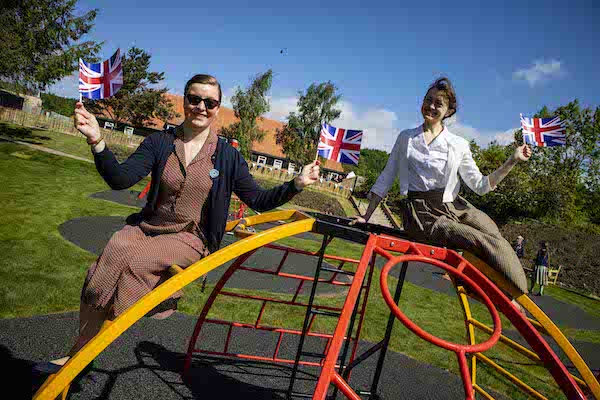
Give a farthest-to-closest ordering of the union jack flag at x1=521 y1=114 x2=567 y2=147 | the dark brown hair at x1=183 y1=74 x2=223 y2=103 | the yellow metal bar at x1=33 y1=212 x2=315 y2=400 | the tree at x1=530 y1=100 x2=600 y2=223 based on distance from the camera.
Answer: the tree at x1=530 y1=100 x2=600 y2=223, the union jack flag at x1=521 y1=114 x2=567 y2=147, the dark brown hair at x1=183 y1=74 x2=223 y2=103, the yellow metal bar at x1=33 y1=212 x2=315 y2=400

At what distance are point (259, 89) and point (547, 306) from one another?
3270 centimetres

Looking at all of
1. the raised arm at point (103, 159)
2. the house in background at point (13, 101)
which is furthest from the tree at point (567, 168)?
the house in background at point (13, 101)

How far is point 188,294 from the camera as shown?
615 centimetres

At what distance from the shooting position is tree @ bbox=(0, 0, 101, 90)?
62.4 ft

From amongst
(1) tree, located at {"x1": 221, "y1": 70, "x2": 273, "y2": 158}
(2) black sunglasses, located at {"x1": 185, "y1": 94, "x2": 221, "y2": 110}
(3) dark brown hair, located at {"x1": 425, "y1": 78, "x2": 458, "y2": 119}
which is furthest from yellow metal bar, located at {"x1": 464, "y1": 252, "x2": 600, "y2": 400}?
(1) tree, located at {"x1": 221, "y1": 70, "x2": 273, "y2": 158}

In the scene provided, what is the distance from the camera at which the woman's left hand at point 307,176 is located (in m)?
2.41

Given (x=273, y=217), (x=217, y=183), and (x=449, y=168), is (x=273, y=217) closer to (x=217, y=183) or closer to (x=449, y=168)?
(x=217, y=183)

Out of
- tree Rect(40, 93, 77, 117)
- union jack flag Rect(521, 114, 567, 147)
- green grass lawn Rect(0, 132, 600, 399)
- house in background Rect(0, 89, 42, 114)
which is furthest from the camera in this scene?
tree Rect(40, 93, 77, 117)

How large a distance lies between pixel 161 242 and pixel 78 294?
3488 mm

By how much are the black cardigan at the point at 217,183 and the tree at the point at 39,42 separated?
68.5ft

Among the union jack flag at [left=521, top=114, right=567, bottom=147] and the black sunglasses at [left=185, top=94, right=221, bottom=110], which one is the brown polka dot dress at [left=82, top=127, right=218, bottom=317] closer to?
the black sunglasses at [left=185, top=94, right=221, bottom=110]

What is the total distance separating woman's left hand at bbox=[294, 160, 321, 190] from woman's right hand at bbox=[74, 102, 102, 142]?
1065 millimetres

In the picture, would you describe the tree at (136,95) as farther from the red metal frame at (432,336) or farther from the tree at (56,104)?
the tree at (56,104)

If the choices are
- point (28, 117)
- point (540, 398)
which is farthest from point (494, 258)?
point (28, 117)
